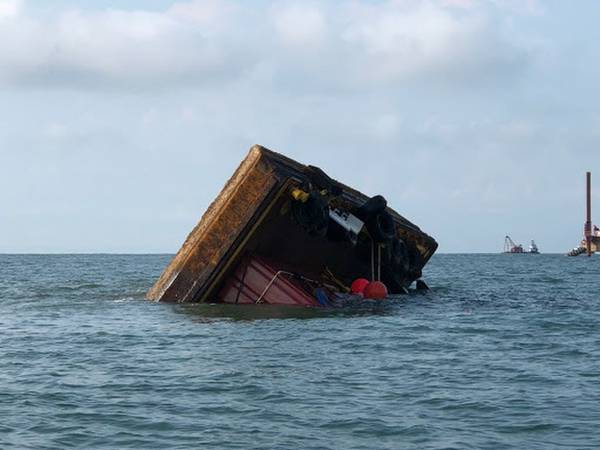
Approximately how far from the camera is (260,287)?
763 inches

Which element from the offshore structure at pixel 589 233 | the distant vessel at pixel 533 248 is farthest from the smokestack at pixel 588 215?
the distant vessel at pixel 533 248

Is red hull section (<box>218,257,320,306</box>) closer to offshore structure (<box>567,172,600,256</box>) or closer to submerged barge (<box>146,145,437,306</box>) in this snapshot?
submerged barge (<box>146,145,437,306</box>)

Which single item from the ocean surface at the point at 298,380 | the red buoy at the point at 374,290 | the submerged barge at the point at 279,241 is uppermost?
the submerged barge at the point at 279,241

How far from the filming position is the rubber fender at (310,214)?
18375 mm

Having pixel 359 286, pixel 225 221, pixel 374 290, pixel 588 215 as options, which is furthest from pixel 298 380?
pixel 588 215

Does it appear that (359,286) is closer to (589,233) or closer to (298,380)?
(298,380)

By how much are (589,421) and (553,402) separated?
0.85 meters

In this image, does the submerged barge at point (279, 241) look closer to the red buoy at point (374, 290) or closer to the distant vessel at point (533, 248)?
the red buoy at point (374, 290)

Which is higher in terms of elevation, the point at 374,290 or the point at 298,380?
the point at 374,290

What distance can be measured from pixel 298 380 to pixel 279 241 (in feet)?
28.7

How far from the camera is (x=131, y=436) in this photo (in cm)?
855

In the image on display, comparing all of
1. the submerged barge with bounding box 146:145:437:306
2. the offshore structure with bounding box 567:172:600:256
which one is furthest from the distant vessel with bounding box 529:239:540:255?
the submerged barge with bounding box 146:145:437:306

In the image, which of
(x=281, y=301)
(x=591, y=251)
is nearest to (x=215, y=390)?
(x=281, y=301)

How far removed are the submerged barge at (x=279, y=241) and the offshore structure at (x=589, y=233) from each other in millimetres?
78417
